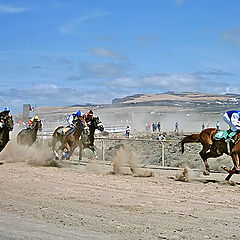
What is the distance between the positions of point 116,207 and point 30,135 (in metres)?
11.5

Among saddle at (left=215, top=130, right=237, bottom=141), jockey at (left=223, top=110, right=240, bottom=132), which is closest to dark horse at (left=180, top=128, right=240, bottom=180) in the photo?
saddle at (left=215, top=130, right=237, bottom=141)

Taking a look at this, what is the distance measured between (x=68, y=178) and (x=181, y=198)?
454 centimetres

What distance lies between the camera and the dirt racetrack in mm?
7246

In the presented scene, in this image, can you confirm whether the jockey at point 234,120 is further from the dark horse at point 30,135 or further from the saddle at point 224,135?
the dark horse at point 30,135

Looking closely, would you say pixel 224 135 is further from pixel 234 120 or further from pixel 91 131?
pixel 91 131

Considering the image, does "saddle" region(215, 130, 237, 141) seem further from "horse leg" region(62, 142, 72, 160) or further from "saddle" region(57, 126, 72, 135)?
"saddle" region(57, 126, 72, 135)

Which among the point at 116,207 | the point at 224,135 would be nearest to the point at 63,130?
the point at 224,135

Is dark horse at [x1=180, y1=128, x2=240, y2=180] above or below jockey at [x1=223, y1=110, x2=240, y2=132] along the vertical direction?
below

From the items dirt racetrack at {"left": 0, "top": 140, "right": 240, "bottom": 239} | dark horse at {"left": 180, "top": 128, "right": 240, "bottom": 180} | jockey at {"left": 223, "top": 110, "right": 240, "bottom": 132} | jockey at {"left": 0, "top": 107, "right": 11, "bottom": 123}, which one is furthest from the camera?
jockey at {"left": 0, "top": 107, "right": 11, "bottom": 123}

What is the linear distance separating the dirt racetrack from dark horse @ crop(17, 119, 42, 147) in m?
5.32

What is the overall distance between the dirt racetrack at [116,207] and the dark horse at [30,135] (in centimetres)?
532

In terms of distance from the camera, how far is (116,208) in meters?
9.17

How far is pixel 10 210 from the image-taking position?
355 inches

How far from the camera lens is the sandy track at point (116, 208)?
23.8 ft
